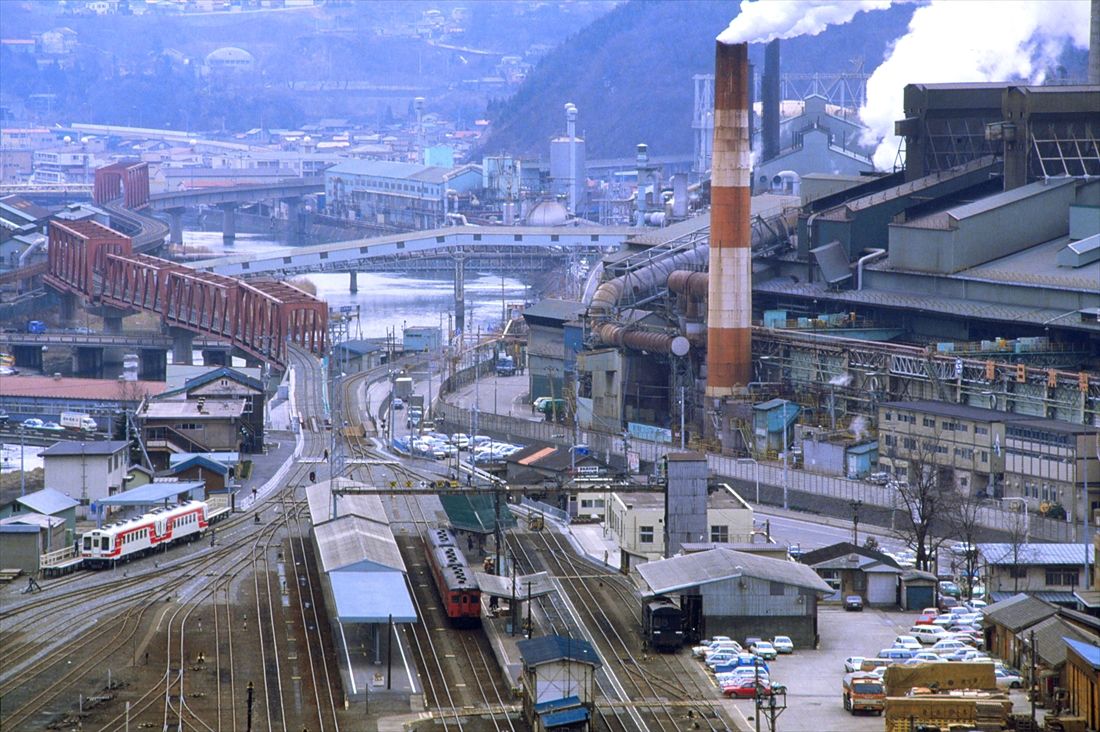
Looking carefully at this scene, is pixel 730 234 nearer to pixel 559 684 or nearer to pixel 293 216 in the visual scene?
pixel 559 684

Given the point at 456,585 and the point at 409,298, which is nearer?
the point at 456,585

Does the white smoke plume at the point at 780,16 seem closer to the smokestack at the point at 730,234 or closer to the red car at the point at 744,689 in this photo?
the smokestack at the point at 730,234

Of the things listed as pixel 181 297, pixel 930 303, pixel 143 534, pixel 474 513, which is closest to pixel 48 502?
pixel 143 534

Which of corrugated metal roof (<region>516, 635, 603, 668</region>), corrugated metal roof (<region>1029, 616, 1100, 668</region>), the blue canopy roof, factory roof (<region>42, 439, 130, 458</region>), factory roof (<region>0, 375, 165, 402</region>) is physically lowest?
corrugated metal roof (<region>1029, 616, 1100, 668</region>)

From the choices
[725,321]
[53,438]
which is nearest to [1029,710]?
[725,321]

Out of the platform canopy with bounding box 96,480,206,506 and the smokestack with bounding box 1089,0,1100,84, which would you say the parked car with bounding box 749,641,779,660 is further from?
the smokestack with bounding box 1089,0,1100,84

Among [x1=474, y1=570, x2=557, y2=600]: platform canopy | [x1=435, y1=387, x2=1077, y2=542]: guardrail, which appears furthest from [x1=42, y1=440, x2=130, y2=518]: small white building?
[x1=435, y1=387, x2=1077, y2=542]: guardrail

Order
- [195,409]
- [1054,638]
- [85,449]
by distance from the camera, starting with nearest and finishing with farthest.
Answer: [1054,638], [85,449], [195,409]
